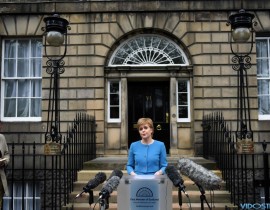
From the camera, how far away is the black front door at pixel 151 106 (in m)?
11.7

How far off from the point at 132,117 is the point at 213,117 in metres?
2.52

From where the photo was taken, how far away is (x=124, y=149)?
1131cm

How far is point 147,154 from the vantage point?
4809 mm

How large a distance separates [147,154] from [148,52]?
23.8 ft

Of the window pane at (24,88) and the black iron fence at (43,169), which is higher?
the window pane at (24,88)

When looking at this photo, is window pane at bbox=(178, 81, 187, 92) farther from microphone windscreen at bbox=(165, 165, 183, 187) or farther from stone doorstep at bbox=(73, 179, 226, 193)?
microphone windscreen at bbox=(165, 165, 183, 187)

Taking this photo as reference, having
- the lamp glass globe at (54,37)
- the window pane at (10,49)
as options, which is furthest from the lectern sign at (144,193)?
the window pane at (10,49)

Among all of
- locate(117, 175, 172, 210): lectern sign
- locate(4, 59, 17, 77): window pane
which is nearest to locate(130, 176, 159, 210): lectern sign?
locate(117, 175, 172, 210): lectern sign

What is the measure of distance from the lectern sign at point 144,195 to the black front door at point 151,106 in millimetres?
7707

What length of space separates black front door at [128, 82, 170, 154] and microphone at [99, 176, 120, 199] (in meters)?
7.65

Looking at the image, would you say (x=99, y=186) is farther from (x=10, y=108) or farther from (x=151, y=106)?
(x=10, y=108)

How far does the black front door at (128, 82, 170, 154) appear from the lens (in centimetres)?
1167

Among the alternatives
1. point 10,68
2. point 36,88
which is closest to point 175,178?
point 36,88

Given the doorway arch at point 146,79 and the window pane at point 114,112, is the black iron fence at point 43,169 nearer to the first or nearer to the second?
the window pane at point 114,112
